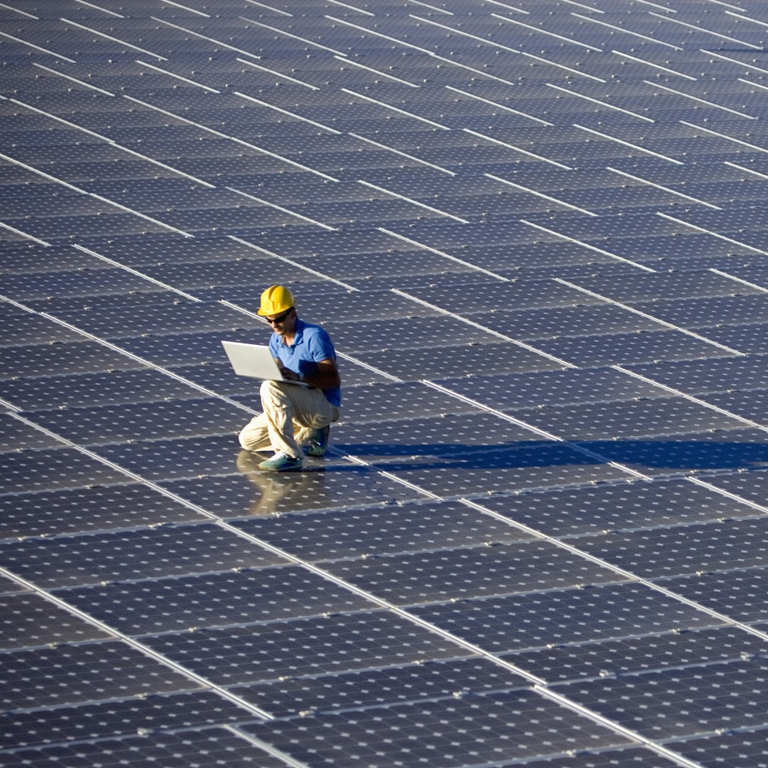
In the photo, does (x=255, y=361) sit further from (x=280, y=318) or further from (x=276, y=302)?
(x=276, y=302)

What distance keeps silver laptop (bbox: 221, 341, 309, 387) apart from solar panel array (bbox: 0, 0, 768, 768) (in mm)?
749

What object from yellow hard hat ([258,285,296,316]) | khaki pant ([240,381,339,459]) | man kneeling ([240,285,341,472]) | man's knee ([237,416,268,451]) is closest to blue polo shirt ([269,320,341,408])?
man kneeling ([240,285,341,472])

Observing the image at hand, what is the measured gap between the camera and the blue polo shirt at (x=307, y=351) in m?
14.7

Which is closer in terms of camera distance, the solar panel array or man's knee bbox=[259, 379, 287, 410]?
the solar panel array

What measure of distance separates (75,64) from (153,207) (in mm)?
5556

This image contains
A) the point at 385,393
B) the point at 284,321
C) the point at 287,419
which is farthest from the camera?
the point at 385,393

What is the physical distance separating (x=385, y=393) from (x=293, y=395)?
1.85 metres

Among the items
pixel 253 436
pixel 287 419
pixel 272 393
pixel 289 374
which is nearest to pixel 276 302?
pixel 289 374

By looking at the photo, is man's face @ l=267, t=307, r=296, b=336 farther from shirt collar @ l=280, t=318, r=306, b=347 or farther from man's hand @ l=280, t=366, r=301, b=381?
man's hand @ l=280, t=366, r=301, b=381

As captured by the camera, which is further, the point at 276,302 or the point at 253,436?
the point at 253,436

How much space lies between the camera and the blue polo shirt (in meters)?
14.7

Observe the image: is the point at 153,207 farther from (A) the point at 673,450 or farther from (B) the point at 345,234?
(A) the point at 673,450

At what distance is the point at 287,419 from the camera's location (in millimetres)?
14453

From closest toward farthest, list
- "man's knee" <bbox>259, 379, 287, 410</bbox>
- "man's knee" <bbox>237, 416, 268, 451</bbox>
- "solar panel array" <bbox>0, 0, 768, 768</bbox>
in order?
1. "solar panel array" <bbox>0, 0, 768, 768</bbox>
2. "man's knee" <bbox>259, 379, 287, 410</bbox>
3. "man's knee" <bbox>237, 416, 268, 451</bbox>
